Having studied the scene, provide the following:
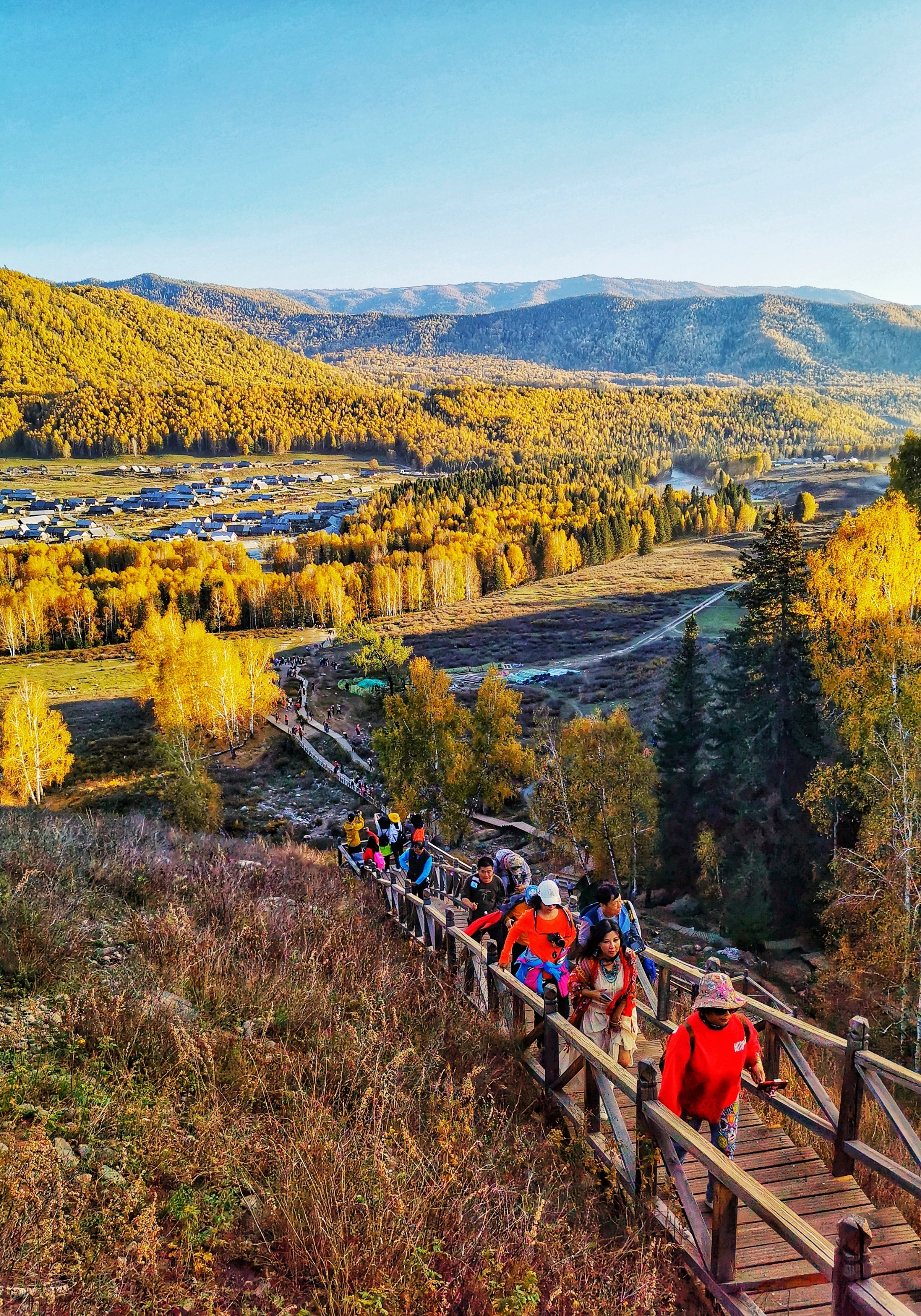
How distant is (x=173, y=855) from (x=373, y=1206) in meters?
7.61

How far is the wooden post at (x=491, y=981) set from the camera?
657cm

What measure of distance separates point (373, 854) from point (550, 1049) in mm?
7163

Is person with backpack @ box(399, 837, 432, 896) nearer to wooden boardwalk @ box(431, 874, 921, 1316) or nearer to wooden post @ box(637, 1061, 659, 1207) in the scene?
wooden boardwalk @ box(431, 874, 921, 1316)

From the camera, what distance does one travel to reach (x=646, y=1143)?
426cm

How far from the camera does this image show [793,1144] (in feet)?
17.0

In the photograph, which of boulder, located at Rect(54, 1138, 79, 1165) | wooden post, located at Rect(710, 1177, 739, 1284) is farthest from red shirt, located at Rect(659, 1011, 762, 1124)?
boulder, located at Rect(54, 1138, 79, 1165)

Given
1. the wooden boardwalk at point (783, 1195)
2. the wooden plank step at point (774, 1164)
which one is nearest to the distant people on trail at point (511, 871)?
the wooden boardwalk at point (783, 1195)

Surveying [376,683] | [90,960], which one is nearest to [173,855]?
[90,960]

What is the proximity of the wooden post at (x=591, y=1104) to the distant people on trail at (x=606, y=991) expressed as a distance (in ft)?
2.81

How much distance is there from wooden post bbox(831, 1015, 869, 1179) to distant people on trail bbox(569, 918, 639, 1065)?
1.47 metres

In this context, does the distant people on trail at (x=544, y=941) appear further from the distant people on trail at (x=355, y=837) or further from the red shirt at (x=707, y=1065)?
the distant people on trail at (x=355, y=837)

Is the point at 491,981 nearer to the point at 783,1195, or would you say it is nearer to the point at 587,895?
the point at 587,895

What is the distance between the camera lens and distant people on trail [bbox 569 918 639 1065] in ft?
19.2

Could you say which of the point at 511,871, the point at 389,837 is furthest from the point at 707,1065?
the point at 389,837
